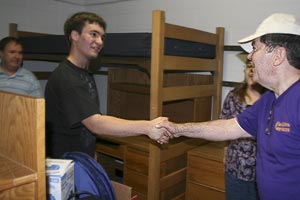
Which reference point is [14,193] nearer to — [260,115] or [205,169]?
[260,115]

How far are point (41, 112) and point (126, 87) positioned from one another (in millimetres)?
2534

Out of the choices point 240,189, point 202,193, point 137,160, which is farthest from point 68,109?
point 202,193

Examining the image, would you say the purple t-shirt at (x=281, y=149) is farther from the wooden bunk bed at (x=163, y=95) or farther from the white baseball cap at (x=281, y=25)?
the wooden bunk bed at (x=163, y=95)

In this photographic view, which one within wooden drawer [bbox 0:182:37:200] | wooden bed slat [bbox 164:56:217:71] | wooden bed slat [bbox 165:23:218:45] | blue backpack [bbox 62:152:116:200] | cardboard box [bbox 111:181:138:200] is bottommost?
cardboard box [bbox 111:181:138:200]

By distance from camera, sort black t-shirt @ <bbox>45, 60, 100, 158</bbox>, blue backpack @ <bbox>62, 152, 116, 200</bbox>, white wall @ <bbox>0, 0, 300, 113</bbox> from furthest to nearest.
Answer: white wall @ <bbox>0, 0, 300, 113</bbox> < black t-shirt @ <bbox>45, 60, 100, 158</bbox> < blue backpack @ <bbox>62, 152, 116, 200</bbox>

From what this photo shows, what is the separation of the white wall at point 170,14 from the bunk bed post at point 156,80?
109 cm

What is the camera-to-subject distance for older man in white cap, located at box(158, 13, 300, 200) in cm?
114

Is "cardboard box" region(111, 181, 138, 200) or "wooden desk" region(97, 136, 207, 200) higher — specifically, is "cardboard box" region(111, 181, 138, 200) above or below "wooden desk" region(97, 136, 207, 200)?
above

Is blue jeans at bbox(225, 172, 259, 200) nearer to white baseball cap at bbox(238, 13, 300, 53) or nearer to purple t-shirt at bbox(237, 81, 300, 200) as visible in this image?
purple t-shirt at bbox(237, 81, 300, 200)

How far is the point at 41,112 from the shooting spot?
68cm

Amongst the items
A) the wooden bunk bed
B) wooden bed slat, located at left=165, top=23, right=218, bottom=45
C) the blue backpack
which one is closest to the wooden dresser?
the wooden bunk bed

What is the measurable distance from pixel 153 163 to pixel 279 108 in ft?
3.64

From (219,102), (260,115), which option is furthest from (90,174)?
(219,102)

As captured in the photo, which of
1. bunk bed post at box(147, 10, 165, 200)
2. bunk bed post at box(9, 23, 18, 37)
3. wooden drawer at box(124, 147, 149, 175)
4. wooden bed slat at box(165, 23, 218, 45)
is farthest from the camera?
bunk bed post at box(9, 23, 18, 37)
